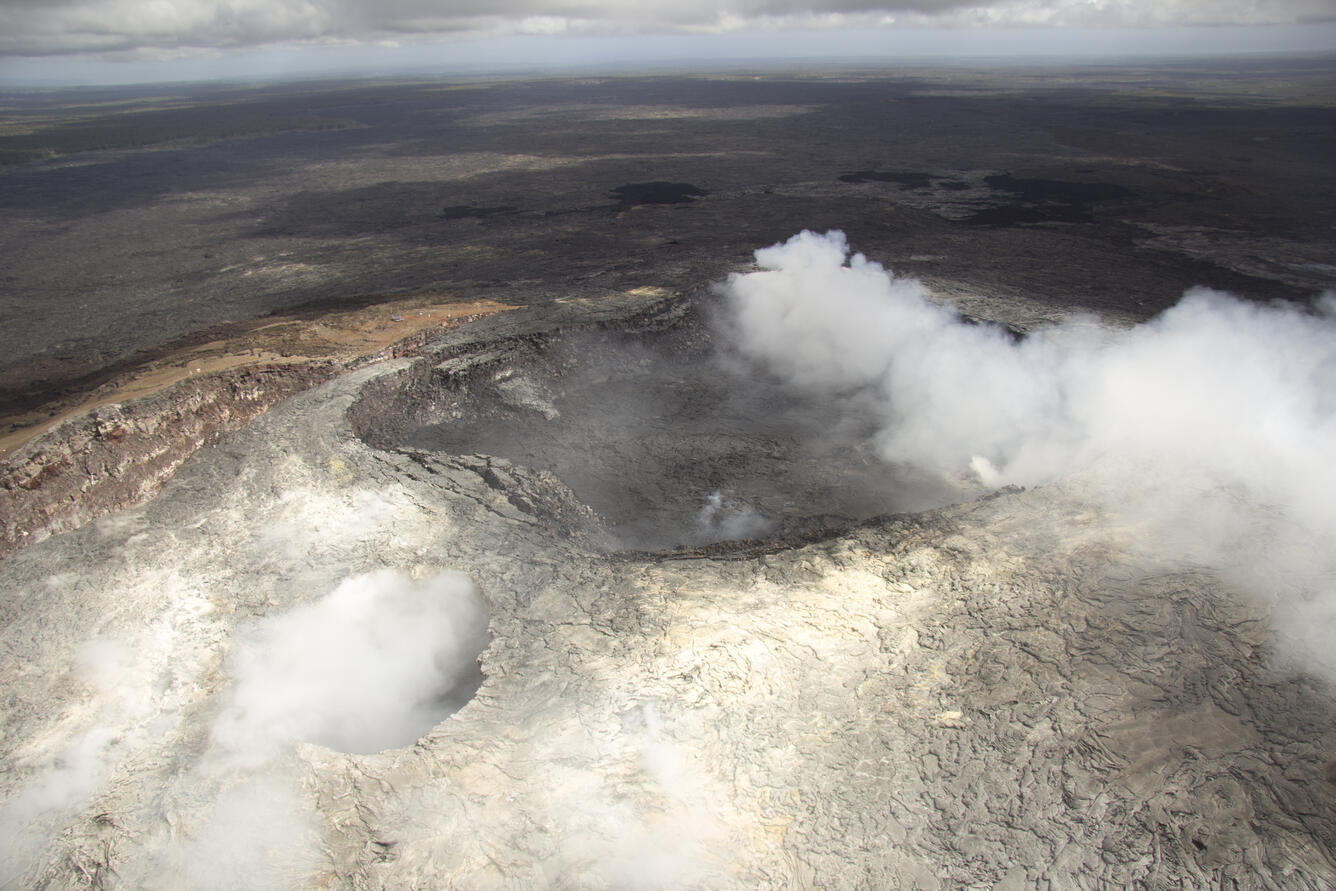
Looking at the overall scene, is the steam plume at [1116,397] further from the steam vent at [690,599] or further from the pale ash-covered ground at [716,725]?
the pale ash-covered ground at [716,725]

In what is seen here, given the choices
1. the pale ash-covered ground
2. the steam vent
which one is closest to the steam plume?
the steam vent

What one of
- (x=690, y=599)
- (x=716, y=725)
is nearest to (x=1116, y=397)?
(x=690, y=599)

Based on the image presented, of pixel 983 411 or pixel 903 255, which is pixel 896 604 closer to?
pixel 983 411

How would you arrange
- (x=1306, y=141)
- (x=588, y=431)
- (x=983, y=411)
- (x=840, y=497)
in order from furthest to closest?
(x=1306, y=141)
(x=588, y=431)
(x=983, y=411)
(x=840, y=497)

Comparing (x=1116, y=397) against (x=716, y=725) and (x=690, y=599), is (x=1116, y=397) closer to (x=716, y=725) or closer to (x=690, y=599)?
(x=690, y=599)

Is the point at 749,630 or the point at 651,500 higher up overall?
the point at 749,630

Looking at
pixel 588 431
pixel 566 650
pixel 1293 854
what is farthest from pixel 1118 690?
pixel 588 431

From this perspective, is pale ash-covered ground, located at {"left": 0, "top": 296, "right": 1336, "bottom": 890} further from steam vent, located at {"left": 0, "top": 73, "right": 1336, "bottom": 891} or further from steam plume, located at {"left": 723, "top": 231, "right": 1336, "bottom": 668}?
steam plume, located at {"left": 723, "top": 231, "right": 1336, "bottom": 668}

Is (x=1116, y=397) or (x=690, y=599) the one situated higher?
(x=1116, y=397)

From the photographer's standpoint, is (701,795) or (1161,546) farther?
(1161,546)
